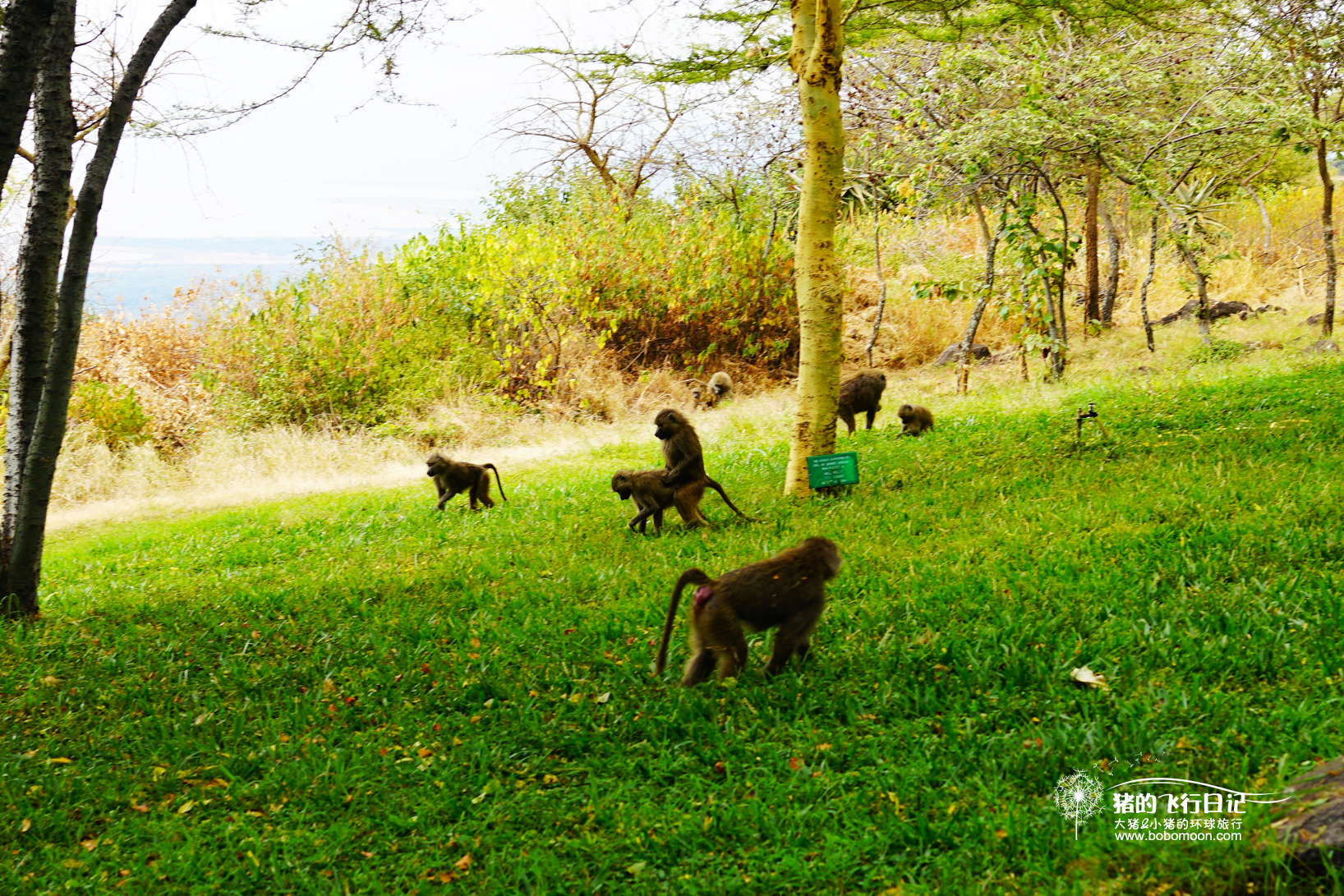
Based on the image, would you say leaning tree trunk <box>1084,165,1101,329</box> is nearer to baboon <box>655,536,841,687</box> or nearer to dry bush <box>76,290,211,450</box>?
baboon <box>655,536,841,687</box>

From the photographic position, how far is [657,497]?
840cm

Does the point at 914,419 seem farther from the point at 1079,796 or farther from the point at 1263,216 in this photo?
the point at 1263,216

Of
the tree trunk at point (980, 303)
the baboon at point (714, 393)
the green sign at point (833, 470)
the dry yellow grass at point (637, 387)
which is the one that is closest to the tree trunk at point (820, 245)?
the green sign at point (833, 470)

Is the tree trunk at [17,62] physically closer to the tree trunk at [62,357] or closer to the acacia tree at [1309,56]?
the tree trunk at [62,357]

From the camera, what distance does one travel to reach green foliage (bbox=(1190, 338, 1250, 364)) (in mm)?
14969

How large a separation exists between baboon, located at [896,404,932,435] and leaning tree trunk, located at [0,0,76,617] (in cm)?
890

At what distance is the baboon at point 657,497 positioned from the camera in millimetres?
8367

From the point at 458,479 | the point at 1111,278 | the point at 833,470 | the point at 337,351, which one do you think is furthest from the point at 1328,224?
the point at 337,351

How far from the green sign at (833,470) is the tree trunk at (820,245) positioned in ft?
0.67

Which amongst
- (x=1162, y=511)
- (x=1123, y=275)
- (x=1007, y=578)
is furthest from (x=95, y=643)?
(x=1123, y=275)

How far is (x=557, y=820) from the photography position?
12.4 feet

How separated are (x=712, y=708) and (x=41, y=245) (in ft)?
19.3

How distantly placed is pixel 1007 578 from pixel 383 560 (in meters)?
5.48

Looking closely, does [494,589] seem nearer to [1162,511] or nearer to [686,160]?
[1162,511]
